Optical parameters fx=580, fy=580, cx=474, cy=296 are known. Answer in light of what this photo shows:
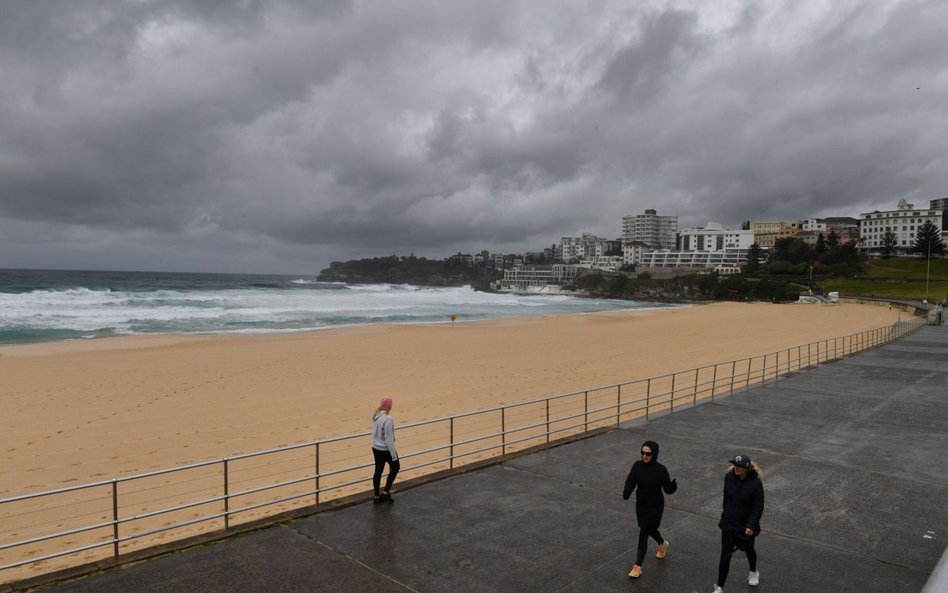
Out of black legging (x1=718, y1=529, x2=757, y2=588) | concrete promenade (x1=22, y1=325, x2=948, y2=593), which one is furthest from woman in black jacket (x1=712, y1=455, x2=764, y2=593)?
concrete promenade (x1=22, y1=325, x2=948, y2=593)

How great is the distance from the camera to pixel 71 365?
21.9 m

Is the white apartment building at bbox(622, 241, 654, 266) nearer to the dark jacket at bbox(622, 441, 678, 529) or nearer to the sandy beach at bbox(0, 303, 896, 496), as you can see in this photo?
the sandy beach at bbox(0, 303, 896, 496)

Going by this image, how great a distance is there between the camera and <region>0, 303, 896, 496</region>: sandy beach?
1186 centimetres

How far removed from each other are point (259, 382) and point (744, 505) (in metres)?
16.7

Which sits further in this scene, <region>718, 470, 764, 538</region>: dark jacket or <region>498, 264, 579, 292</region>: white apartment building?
<region>498, 264, 579, 292</region>: white apartment building

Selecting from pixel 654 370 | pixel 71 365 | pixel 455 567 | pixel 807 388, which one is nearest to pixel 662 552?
pixel 455 567

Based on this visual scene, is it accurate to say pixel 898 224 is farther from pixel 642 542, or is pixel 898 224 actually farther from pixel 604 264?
pixel 642 542

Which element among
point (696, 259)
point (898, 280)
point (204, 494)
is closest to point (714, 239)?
point (696, 259)

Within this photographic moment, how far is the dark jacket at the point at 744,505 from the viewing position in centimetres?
516

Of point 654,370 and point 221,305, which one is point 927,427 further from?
point 221,305

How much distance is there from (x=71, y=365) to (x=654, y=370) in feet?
72.0

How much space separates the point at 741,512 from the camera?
5238 mm

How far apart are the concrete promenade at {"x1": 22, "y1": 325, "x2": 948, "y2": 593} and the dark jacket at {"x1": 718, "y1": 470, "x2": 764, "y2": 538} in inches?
29.0

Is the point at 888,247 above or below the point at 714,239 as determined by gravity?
below
